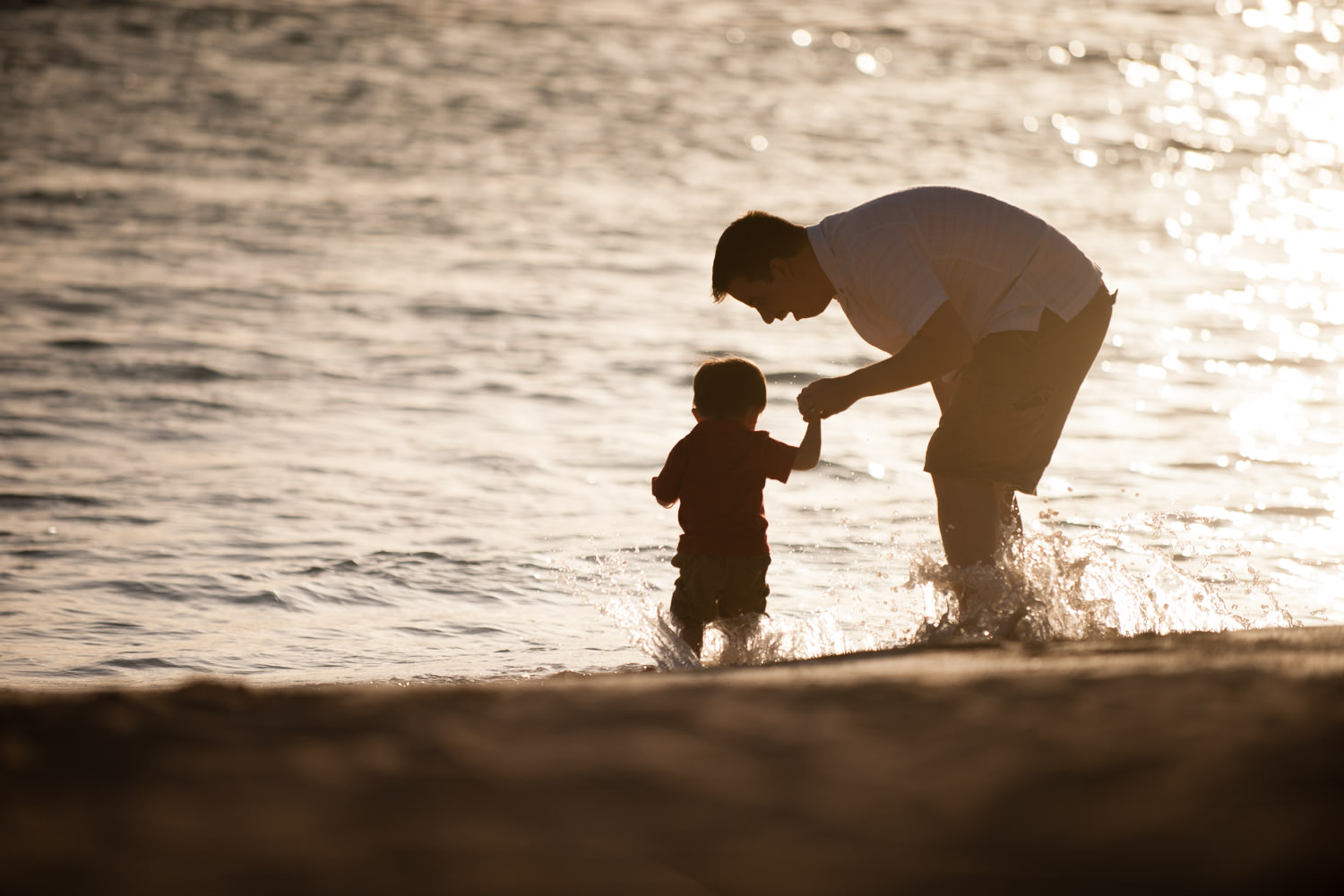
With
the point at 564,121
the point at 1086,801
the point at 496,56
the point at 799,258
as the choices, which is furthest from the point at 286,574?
the point at 496,56

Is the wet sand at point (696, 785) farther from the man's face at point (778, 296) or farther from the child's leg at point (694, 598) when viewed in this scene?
the child's leg at point (694, 598)

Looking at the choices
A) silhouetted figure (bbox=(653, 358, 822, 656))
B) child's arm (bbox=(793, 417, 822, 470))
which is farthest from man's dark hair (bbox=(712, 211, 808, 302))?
silhouetted figure (bbox=(653, 358, 822, 656))

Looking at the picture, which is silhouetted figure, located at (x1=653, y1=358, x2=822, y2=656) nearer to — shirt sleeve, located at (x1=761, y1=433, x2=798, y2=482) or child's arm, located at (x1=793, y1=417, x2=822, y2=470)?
shirt sleeve, located at (x1=761, y1=433, x2=798, y2=482)

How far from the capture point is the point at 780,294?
15.1ft

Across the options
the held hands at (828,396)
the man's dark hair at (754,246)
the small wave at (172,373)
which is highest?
the man's dark hair at (754,246)

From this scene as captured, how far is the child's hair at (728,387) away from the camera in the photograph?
5.18 m

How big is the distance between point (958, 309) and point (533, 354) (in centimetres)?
658

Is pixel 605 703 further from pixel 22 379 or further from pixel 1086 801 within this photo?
pixel 22 379

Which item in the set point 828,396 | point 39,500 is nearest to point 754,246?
point 828,396

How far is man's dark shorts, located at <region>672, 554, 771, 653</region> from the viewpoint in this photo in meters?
5.18

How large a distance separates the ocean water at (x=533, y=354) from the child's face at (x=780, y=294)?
1112mm

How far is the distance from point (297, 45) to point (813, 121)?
10.3 m

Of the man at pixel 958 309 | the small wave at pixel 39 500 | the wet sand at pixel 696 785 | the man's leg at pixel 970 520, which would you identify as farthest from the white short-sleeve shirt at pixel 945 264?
the small wave at pixel 39 500

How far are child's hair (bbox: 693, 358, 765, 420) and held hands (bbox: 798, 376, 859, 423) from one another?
69 centimetres
